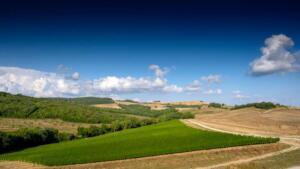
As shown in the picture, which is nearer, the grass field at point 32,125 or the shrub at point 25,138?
the shrub at point 25,138

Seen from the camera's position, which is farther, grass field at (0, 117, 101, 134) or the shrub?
grass field at (0, 117, 101, 134)

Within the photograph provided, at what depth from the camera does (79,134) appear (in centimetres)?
9300

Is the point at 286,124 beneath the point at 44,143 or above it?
above

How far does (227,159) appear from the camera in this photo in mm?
38344

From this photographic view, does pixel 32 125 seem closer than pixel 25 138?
No

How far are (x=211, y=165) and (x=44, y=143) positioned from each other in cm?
5792

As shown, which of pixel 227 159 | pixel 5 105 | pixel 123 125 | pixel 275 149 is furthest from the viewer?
pixel 5 105

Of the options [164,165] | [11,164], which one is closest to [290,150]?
[164,165]

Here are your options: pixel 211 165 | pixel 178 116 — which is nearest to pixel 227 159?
pixel 211 165

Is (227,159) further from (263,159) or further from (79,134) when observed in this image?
(79,134)

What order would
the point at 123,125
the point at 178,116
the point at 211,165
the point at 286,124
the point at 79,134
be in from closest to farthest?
the point at 211,165 → the point at 286,124 → the point at 79,134 → the point at 123,125 → the point at 178,116

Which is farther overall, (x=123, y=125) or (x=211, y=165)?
(x=123, y=125)

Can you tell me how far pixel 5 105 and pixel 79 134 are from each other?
7135cm

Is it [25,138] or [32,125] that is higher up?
[32,125]
